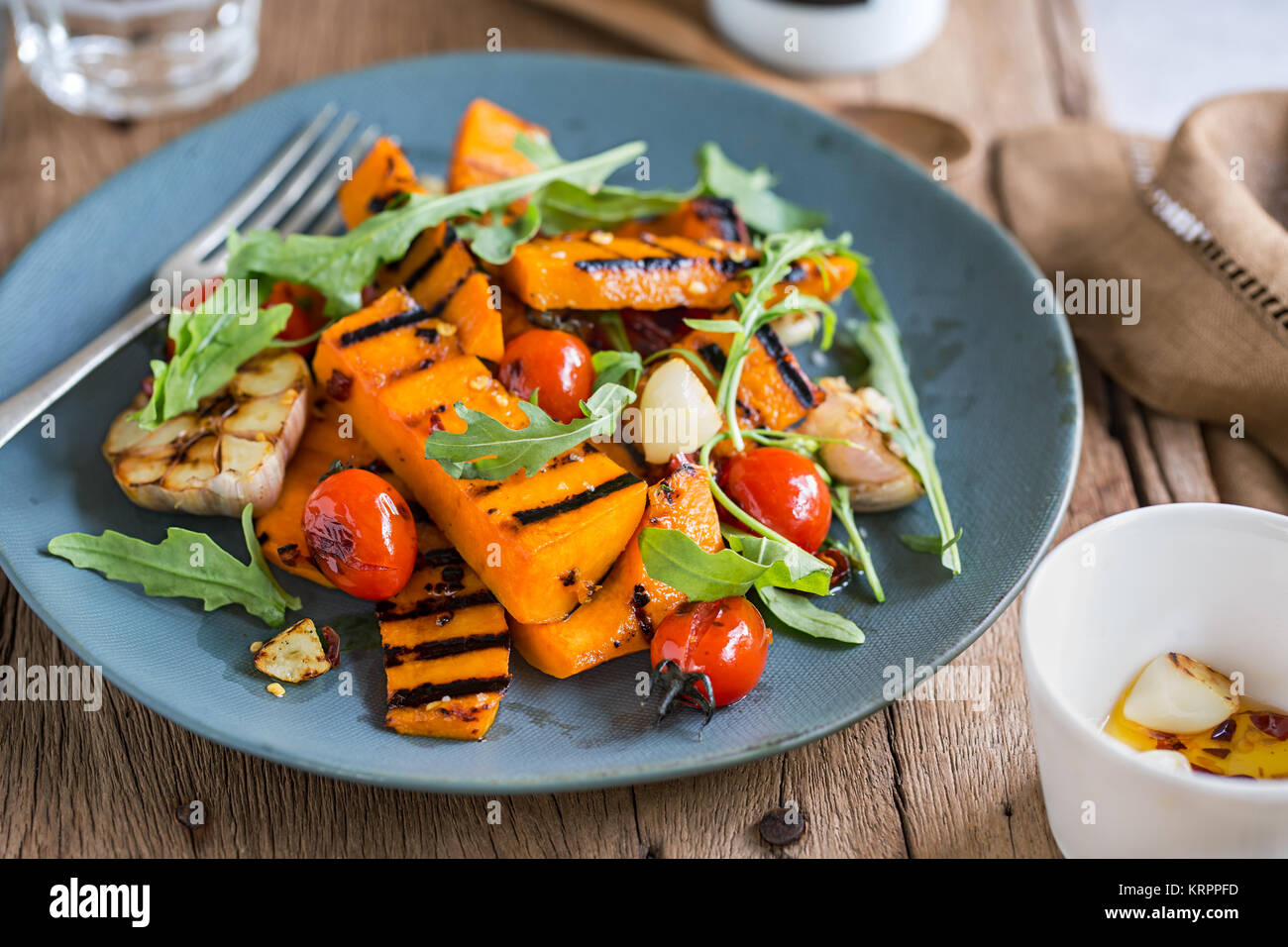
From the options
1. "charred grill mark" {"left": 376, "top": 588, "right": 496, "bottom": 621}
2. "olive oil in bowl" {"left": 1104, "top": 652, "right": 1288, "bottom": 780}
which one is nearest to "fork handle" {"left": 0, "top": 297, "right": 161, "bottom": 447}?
"charred grill mark" {"left": 376, "top": 588, "right": 496, "bottom": 621}

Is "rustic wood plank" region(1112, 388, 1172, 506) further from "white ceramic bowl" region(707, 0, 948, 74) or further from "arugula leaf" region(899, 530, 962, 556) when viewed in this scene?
"white ceramic bowl" region(707, 0, 948, 74)

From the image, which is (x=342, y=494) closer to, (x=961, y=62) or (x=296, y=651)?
(x=296, y=651)

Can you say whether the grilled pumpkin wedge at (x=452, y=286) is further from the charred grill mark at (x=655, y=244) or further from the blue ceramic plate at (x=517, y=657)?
the blue ceramic plate at (x=517, y=657)

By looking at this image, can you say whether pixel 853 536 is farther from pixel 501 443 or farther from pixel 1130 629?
pixel 501 443

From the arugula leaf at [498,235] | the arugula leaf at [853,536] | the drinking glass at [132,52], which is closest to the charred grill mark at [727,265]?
the arugula leaf at [498,235]
